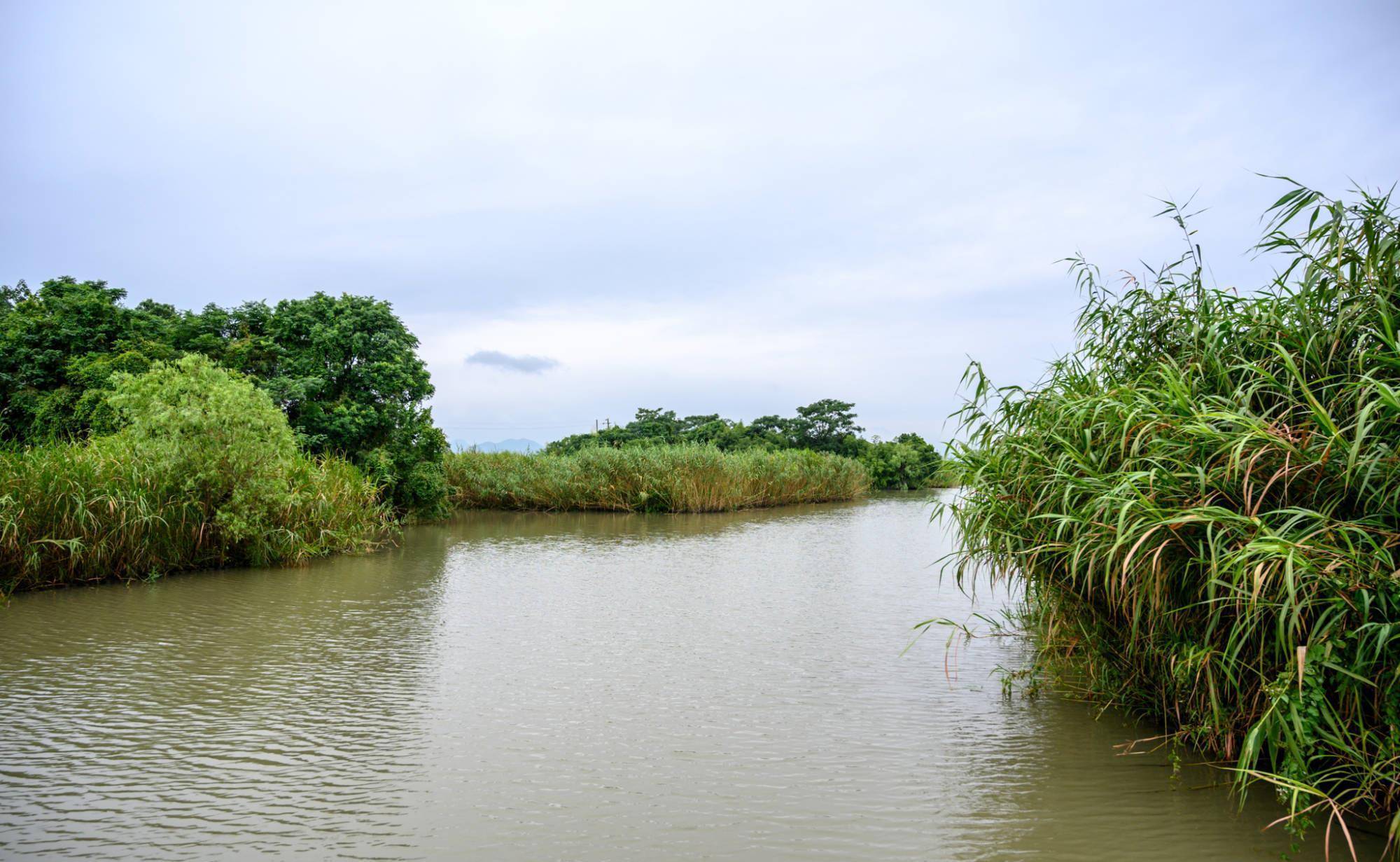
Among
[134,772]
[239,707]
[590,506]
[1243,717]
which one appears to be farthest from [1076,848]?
[590,506]

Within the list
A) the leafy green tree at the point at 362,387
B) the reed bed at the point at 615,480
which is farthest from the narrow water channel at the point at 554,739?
the reed bed at the point at 615,480

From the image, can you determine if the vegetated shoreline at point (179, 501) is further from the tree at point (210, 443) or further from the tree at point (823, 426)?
the tree at point (823, 426)

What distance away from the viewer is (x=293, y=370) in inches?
652

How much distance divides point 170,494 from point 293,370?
7.17m

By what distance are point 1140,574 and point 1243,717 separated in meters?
0.73

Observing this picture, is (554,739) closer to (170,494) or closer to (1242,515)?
(1242,515)

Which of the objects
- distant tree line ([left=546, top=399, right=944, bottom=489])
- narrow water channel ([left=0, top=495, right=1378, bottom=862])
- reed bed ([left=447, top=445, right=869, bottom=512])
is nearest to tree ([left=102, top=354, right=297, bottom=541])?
narrow water channel ([left=0, top=495, right=1378, bottom=862])

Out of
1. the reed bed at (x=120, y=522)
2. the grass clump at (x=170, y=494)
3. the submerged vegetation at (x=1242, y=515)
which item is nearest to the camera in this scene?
the submerged vegetation at (x=1242, y=515)

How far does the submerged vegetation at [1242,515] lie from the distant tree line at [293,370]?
13930mm

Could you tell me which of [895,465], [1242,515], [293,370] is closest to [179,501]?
[293,370]

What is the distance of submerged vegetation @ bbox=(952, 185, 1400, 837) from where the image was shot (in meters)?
3.12

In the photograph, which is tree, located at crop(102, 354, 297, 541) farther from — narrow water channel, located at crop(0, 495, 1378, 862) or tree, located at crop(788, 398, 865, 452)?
tree, located at crop(788, 398, 865, 452)

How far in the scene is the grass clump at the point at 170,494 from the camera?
8.68 m

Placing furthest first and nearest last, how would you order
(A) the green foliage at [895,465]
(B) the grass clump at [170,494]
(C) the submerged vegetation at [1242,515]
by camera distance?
(A) the green foliage at [895,465]
(B) the grass clump at [170,494]
(C) the submerged vegetation at [1242,515]
